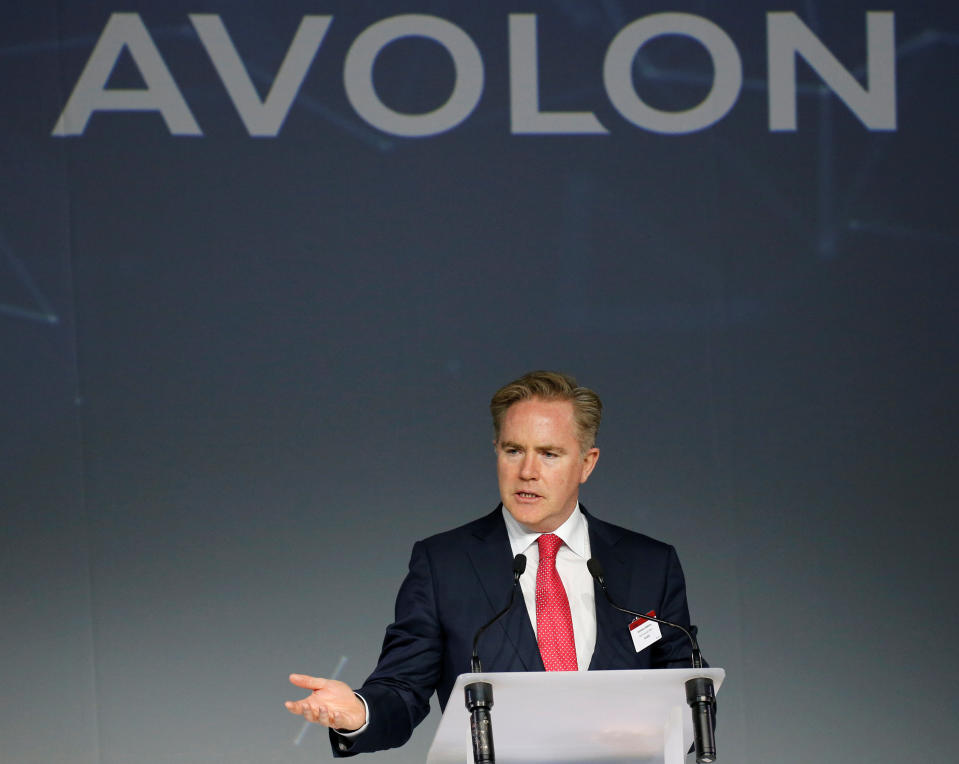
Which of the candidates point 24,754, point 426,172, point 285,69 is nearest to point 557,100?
point 426,172

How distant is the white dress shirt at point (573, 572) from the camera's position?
2861 mm

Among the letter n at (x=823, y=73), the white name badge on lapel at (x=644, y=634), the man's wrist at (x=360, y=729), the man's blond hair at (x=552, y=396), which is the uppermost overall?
the letter n at (x=823, y=73)

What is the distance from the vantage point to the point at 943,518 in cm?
463

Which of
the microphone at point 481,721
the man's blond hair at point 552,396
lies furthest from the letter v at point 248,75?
the microphone at point 481,721

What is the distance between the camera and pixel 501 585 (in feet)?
9.53

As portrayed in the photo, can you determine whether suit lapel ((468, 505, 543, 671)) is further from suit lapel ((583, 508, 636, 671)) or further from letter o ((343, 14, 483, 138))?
letter o ((343, 14, 483, 138))

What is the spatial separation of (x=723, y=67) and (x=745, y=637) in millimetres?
2006

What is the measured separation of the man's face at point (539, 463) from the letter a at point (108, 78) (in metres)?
2.16

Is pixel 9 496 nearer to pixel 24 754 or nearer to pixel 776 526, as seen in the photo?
pixel 24 754

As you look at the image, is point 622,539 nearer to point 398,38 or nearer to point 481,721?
point 481,721

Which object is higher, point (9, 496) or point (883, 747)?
point (9, 496)

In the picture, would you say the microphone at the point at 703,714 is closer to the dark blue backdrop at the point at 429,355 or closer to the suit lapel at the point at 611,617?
the suit lapel at the point at 611,617

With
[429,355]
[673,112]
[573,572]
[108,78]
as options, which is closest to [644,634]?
[573,572]

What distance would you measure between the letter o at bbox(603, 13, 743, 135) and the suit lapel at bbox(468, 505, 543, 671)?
2.07m
